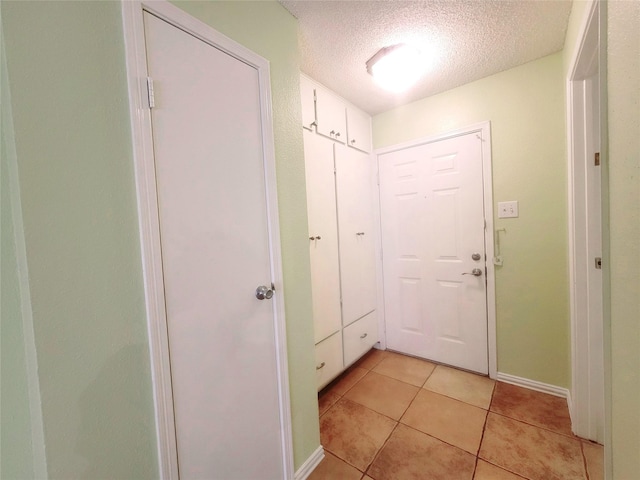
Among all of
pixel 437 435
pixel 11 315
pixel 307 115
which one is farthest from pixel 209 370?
pixel 307 115

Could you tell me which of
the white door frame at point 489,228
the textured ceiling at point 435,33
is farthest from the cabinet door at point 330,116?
the white door frame at point 489,228

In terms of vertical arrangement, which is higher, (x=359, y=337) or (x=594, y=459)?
(x=359, y=337)

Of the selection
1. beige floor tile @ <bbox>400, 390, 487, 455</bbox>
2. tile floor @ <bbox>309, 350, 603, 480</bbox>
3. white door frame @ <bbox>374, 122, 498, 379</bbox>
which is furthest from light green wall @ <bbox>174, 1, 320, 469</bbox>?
white door frame @ <bbox>374, 122, 498, 379</bbox>

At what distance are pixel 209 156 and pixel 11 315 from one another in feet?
2.31

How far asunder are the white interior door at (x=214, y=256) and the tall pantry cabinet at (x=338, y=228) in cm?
75

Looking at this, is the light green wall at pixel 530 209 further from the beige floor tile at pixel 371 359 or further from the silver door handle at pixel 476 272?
the beige floor tile at pixel 371 359

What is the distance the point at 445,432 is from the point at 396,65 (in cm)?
233

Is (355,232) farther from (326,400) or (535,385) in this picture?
(535,385)

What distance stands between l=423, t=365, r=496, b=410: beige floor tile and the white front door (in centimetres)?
8

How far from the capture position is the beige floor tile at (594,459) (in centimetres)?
124

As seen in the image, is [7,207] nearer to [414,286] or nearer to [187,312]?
[187,312]

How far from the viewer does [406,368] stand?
2264mm

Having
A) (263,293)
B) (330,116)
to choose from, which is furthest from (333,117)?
(263,293)

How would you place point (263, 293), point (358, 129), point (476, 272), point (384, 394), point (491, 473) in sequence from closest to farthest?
point (263, 293)
point (491, 473)
point (384, 394)
point (476, 272)
point (358, 129)
